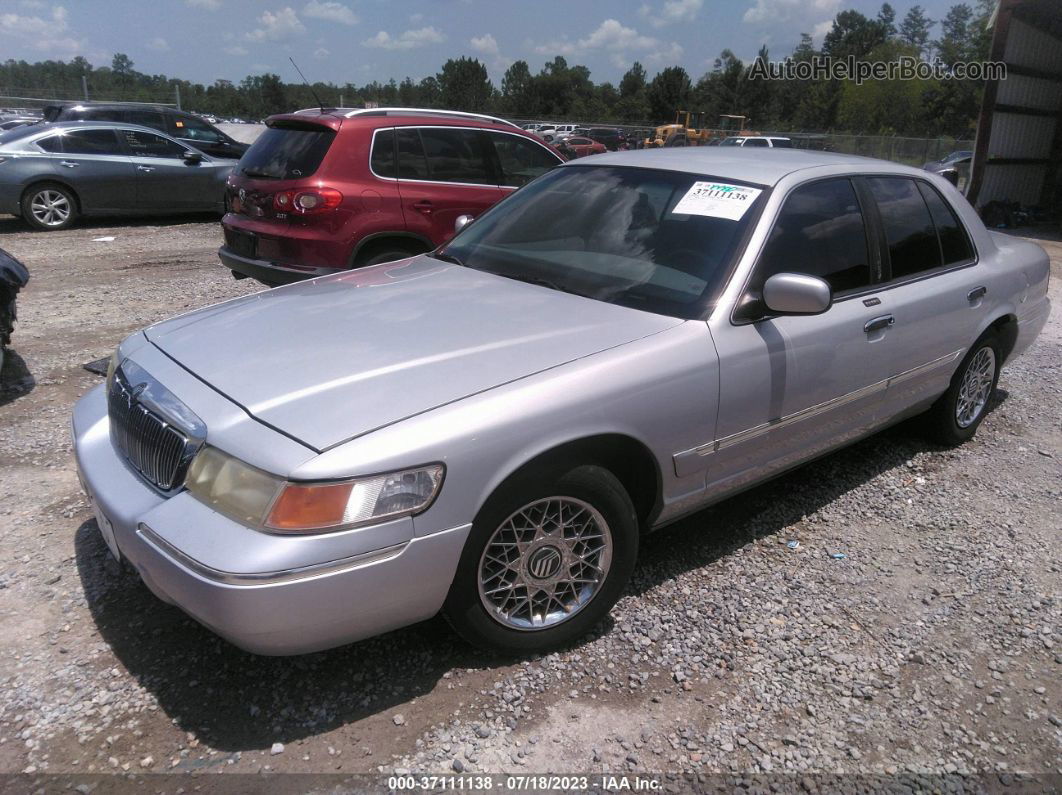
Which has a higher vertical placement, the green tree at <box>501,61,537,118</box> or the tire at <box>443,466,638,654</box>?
the green tree at <box>501,61,537,118</box>

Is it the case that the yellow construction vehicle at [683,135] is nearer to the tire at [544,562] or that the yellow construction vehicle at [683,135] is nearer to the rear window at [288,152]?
the rear window at [288,152]

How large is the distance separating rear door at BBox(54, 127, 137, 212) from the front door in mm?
11424

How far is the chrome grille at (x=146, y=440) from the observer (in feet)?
8.33

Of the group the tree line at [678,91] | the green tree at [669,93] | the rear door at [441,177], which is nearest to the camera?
the rear door at [441,177]

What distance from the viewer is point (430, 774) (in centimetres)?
238

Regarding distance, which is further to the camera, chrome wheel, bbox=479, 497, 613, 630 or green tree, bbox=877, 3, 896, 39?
green tree, bbox=877, 3, 896, 39

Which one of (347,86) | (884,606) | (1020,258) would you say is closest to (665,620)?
(884,606)

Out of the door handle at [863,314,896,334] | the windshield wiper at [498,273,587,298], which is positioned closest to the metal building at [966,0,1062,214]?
the door handle at [863,314,896,334]

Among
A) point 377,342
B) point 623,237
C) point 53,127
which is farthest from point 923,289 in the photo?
point 53,127

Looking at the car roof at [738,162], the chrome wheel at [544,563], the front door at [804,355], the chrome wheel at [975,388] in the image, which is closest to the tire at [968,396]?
the chrome wheel at [975,388]

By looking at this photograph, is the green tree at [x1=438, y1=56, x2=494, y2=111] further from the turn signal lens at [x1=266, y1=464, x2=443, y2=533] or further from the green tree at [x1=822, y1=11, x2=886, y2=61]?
the turn signal lens at [x1=266, y1=464, x2=443, y2=533]

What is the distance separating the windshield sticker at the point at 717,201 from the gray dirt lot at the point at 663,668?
1484mm

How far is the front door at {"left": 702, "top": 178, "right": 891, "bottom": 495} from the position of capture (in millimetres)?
3172

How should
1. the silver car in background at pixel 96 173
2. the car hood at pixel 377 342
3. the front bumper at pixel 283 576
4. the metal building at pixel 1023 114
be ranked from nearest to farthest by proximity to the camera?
the front bumper at pixel 283 576 → the car hood at pixel 377 342 → the silver car in background at pixel 96 173 → the metal building at pixel 1023 114
